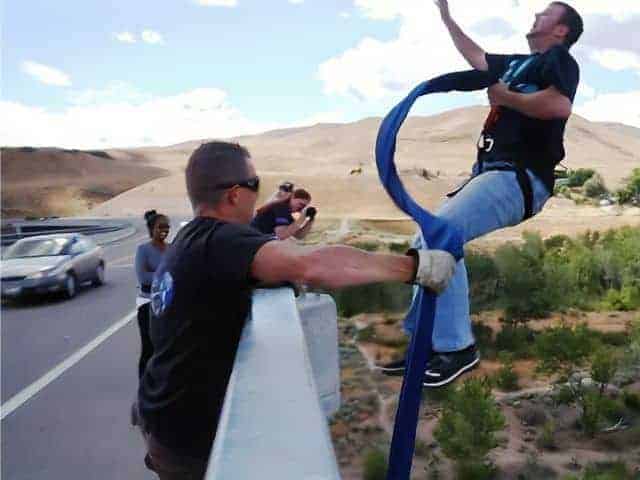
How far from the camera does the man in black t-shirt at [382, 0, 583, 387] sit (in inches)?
108

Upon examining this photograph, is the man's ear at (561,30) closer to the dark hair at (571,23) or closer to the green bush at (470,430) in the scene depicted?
the dark hair at (571,23)

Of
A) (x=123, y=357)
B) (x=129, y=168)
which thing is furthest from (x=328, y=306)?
(x=129, y=168)

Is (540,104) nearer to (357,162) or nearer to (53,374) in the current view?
(53,374)

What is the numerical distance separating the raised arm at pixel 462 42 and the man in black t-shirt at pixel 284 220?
366 cm

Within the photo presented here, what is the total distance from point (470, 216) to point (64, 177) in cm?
12065

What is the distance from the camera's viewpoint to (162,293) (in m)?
2.72

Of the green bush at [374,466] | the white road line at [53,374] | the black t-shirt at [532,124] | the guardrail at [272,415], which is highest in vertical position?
the black t-shirt at [532,124]

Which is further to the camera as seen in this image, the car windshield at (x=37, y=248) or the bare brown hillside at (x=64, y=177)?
the bare brown hillside at (x=64, y=177)

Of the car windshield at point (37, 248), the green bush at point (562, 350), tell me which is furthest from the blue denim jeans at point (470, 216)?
the car windshield at point (37, 248)

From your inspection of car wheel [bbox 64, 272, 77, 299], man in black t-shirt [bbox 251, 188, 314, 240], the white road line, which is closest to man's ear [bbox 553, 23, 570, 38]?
man in black t-shirt [bbox 251, 188, 314, 240]

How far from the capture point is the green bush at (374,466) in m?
5.55

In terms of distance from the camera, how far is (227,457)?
1407 mm

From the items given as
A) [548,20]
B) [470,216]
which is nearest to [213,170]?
[470,216]

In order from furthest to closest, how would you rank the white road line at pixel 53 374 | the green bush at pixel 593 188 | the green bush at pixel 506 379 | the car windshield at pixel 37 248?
the green bush at pixel 593 188
the car windshield at pixel 37 248
the white road line at pixel 53 374
the green bush at pixel 506 379
